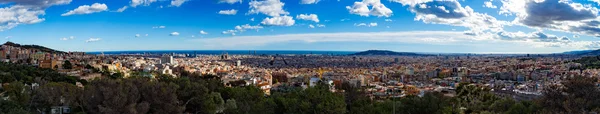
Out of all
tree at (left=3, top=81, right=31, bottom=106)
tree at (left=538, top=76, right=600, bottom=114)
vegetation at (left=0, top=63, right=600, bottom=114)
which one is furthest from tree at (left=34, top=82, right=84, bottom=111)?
tree at (left=538, top=76, right=600, bottom=114)

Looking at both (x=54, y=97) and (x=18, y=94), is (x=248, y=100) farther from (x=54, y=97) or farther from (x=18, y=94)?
(x=18, y=94)

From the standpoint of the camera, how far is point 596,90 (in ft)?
36.3

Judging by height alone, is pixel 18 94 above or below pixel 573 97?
below

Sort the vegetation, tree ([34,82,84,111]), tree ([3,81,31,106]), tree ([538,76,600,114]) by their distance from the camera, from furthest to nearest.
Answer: tree ([3,81,31,106]), tree ([34,82,84,111]), the vegetation, tree ([538,76,600,114])

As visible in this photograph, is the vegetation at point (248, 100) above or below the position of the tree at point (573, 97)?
below

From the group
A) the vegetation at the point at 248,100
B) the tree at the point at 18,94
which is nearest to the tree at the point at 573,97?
the vegetation at the point at 248,100

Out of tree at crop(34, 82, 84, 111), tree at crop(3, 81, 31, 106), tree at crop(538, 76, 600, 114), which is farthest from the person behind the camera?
tree at crop(3, 81, 31, 106)

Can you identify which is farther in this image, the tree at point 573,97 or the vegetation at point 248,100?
the vegetation at point 248,100

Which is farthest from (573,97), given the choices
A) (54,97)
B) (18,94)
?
(18,94)

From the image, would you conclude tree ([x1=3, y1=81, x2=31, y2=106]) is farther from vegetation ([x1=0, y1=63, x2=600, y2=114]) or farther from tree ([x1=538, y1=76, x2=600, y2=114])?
tree ([x1=538, y1=76, x2=600, y2=114])

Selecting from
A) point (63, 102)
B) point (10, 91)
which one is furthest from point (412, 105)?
point (10, 91)

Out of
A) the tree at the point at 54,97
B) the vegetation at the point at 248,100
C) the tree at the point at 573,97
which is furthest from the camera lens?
the tree at the point at 54,97

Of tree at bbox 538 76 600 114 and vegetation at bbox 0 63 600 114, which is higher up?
tree at bbox 538 76 600 114

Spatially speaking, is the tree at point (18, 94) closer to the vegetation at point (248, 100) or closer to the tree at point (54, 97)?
the vegetation at point (248, 100)
